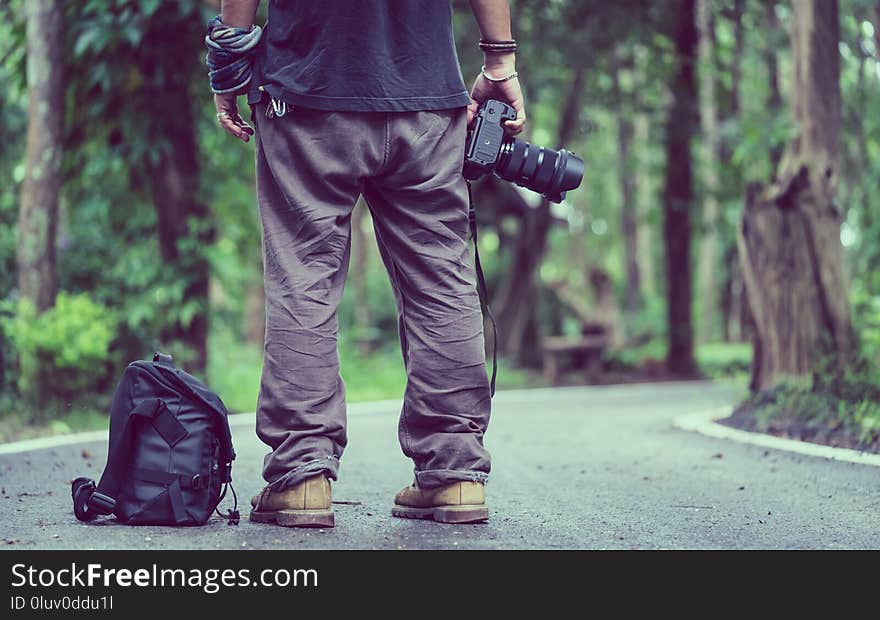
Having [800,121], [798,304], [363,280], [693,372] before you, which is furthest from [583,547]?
[363,280]

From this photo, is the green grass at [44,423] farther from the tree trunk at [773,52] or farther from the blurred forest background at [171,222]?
the tree trunk at [773,52]

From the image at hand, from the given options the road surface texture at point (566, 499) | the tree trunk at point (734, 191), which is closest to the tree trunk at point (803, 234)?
the road surface texture at point (566, 499)

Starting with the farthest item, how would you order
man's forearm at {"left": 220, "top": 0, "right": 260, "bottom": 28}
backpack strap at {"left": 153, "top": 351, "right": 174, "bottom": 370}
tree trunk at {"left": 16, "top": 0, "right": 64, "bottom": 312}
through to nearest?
tree trunk at {"left": 16, "top": 0, "right": 64, "bottom": 312}
backpack strap at {"left": 153, "top": 351, "right": 174, "bottom": 370}
man's forearm at {"left": 220, "top": 0, "right": 260, "bottom": 28}

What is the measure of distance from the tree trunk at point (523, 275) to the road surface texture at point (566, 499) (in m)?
9.95

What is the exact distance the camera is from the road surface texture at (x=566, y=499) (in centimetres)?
363

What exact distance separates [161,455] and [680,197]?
46.7 ft

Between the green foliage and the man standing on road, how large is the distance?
14.7ft

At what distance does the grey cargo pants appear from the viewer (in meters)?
3.93

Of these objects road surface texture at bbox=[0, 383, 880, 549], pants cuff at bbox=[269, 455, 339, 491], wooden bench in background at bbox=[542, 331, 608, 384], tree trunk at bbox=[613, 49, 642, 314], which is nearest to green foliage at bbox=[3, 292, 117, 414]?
road surface texture at bbox=[0, 383, 880, 549]

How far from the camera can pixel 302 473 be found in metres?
3.82

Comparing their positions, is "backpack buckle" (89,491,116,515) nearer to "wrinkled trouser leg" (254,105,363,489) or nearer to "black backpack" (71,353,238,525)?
"black backpack" (71,353,238,525)

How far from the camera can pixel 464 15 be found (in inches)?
601

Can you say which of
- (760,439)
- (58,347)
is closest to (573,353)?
(58,347)
